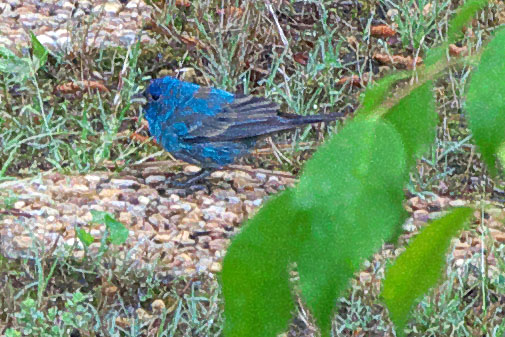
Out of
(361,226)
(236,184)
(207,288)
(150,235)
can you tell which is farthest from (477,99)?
(236,184)

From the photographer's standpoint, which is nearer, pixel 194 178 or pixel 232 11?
pixel 194 178

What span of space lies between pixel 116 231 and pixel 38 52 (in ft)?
5.28

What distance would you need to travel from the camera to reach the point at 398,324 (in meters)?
0.70

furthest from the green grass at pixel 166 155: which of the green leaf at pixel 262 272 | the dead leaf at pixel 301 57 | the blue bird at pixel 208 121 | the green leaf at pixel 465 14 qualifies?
the green leaf at pixel 262 272

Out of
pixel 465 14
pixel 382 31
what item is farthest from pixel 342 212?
pixel 382 31

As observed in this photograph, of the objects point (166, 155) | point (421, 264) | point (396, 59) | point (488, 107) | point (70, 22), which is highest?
point (488, 107)

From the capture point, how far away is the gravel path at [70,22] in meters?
4.79

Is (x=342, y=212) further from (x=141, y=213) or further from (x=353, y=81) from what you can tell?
(x=353, y=81)

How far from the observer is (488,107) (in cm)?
63

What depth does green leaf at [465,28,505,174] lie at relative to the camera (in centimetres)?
63

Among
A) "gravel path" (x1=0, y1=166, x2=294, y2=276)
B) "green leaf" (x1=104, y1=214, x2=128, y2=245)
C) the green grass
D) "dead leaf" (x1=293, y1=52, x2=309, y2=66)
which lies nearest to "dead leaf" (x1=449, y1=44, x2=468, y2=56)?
the green grass

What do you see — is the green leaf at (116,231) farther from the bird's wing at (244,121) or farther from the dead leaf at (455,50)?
the dead leaf at (455,50)

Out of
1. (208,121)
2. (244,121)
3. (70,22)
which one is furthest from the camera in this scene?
(70,22)

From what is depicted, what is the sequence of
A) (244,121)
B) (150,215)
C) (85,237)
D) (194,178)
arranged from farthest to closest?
1. (244,121)
2. (194,178)
3. (150,215)
4. (85,237)
